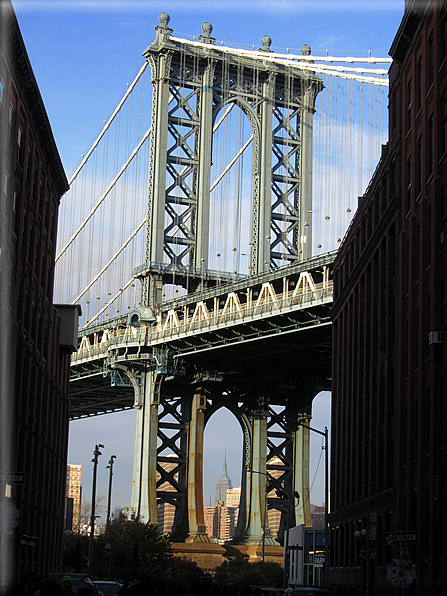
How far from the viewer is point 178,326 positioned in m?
86.4

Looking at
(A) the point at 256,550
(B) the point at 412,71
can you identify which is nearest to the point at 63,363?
(A) the point at 256,550

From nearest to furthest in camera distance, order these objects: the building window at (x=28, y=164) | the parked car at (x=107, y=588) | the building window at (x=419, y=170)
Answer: the parked car at (x=107, y=588)
the building window at (x=419, y=170)
the building window at (x=28, y=164)

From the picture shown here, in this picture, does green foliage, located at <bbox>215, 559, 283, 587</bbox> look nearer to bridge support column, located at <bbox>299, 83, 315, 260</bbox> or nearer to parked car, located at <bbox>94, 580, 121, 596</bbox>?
bridge support column, located at <bbox>299, 83, 315, 260</bbox>

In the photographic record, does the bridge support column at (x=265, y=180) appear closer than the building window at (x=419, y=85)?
No

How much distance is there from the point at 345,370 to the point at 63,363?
2103 centimetres

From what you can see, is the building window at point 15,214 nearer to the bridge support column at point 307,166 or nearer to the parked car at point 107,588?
the parked car at point 107,588

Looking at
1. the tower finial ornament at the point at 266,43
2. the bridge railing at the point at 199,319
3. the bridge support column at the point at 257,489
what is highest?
the tower finial ornament at the point at 266,43

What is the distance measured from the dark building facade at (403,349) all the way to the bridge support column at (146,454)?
3369 cm

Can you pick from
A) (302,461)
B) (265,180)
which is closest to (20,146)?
(265,180)

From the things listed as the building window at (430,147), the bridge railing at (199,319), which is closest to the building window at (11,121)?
the building window at (430,147)

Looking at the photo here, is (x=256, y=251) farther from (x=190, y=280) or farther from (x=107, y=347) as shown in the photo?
(x=107, y=347)

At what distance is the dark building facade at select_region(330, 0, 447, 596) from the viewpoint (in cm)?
3488

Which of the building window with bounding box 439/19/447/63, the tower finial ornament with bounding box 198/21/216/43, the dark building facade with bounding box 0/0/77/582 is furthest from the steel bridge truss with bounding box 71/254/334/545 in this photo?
the building window with bounding box 439/19/447/63

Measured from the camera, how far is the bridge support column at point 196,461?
93938 mm
